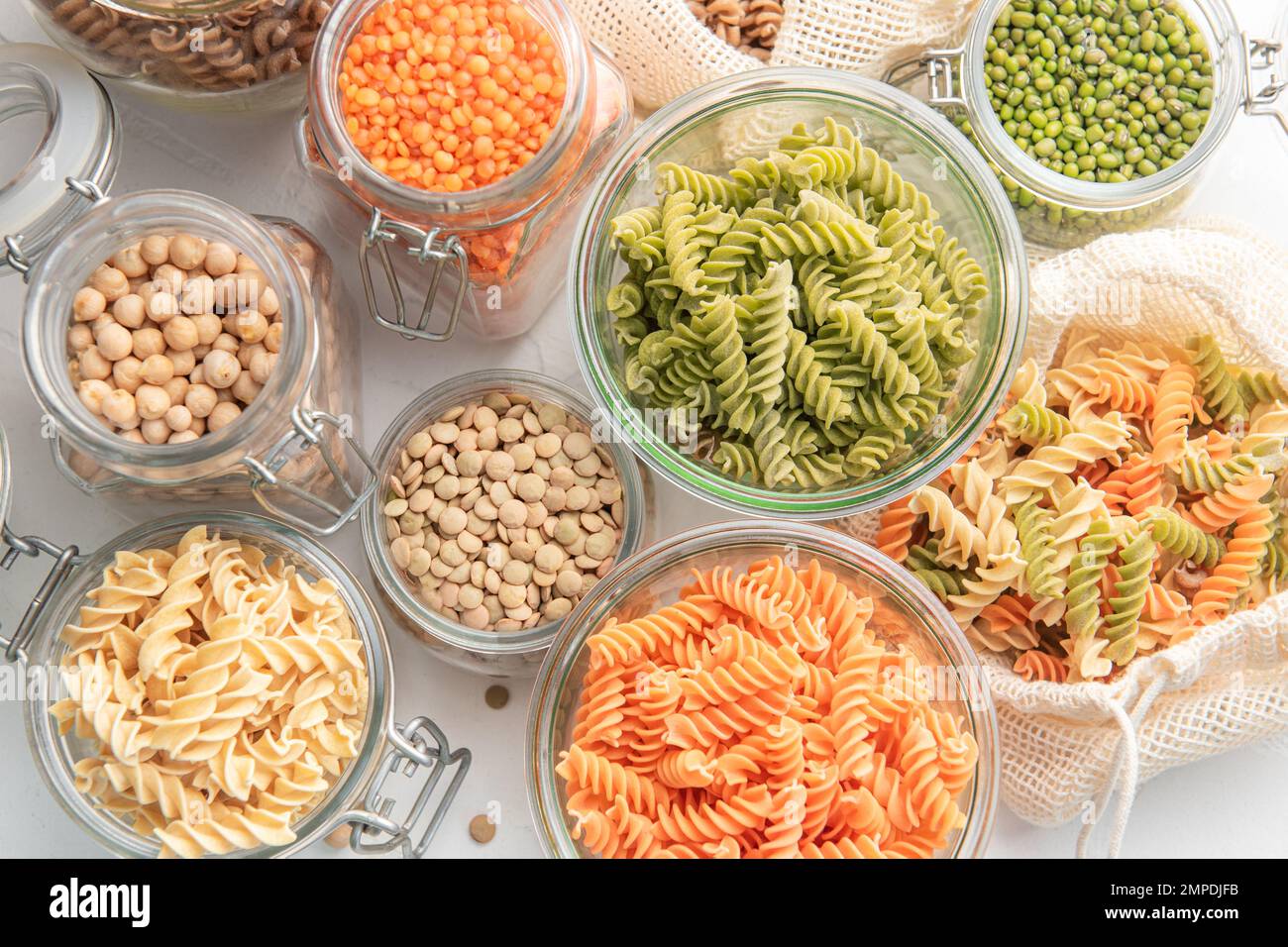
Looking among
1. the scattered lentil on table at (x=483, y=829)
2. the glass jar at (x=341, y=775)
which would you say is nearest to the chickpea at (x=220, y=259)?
the glass jar at (x=341, y=775)

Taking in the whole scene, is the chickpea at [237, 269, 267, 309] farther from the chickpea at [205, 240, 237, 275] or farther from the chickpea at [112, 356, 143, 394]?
the chickpea at [112, 356, 143, 394]

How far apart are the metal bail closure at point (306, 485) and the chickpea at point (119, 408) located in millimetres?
136

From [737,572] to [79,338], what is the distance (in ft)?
2.86

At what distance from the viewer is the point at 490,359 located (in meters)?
1.66

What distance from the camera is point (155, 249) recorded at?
1299mm

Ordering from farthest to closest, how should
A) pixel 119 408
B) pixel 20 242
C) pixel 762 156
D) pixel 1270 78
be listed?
pixel 1270 78 < pixel 762 156 < pixel 20 242 < pixel 119 408

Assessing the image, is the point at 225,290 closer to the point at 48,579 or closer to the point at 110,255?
the point at 110,255

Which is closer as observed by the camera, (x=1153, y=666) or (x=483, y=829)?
(x=1153, y=666)

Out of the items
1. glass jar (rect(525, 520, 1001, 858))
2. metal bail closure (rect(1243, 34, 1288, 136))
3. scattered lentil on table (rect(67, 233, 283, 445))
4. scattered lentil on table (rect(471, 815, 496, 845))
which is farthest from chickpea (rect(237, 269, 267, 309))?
metal bail closure (rect(1243, 34, 1288, 136))

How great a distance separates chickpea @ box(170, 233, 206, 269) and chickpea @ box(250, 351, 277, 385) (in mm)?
139

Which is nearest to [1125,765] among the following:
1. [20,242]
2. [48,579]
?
[48,579]

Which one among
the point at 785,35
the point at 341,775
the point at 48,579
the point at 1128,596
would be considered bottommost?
the point at 341,775

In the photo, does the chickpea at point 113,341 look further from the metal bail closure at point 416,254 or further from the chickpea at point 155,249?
the metal bail closure at point 416,254

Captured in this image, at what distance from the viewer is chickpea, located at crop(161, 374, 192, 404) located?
1290 mm
